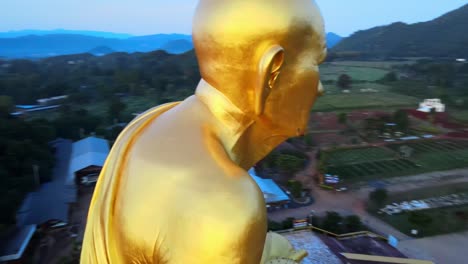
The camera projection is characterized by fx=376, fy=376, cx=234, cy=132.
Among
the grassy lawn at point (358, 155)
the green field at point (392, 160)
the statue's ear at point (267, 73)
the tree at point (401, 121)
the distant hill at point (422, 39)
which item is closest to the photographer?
the statue's ear at point (267, 73)

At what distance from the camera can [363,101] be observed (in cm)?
3825

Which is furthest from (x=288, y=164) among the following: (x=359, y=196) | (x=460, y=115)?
(x=460, y=115)

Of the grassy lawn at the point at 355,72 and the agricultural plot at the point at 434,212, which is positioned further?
the grassy lawn at the point at 355,72

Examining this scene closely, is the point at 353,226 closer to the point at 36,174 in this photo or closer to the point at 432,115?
the point at 36,174

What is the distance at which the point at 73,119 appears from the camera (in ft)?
73.9

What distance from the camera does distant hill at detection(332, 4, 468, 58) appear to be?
76.2m

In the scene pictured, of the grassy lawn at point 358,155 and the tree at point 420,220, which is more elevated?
the tree at point 420,220

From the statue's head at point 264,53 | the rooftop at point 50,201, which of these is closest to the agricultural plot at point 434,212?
the rooftop at point 50,201

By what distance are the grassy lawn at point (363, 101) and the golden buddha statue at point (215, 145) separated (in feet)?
107

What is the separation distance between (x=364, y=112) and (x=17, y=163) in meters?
27.3

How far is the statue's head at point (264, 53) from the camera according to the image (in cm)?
169

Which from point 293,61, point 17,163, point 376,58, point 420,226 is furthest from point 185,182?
point 376,58

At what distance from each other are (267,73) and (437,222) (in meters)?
14.0

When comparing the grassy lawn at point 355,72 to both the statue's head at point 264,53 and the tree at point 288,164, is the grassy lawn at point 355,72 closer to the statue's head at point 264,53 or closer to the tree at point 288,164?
the tree at point 288,164
